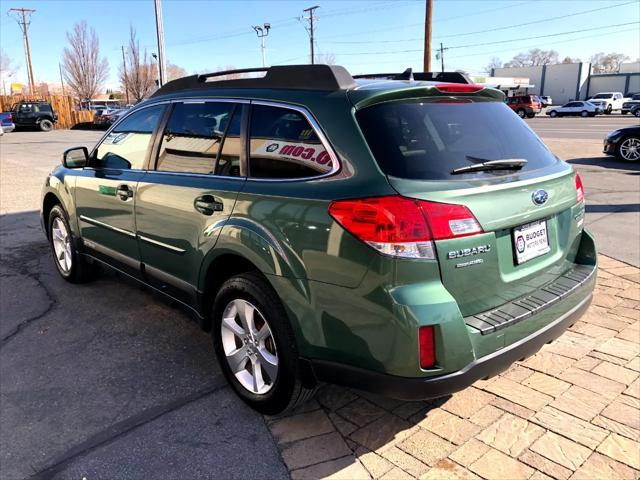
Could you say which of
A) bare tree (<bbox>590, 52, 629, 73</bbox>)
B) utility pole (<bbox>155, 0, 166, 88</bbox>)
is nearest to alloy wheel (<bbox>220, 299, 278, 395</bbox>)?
utility pole (<bbox>155, 0, 166, 88</bbox>)

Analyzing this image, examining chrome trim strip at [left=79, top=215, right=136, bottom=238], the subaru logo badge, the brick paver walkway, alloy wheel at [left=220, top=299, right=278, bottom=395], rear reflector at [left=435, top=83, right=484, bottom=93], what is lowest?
the brick paver walkway

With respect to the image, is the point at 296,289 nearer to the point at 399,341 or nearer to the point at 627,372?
the point at 399,341

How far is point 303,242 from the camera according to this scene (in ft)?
7.98

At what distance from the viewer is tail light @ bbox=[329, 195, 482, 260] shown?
219 cm

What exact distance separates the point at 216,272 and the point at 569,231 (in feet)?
6.70

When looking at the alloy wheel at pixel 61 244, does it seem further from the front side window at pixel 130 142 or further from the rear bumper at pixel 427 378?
the rear bumper at pixel 427 378

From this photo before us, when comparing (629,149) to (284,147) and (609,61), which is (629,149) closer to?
(284,147)

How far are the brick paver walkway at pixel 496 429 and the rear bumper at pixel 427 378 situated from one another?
18.1 inches

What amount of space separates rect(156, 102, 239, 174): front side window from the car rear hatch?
107 centimetres

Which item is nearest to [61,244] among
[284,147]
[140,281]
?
[140,281]

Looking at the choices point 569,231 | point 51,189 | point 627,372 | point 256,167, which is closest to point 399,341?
point 256,167

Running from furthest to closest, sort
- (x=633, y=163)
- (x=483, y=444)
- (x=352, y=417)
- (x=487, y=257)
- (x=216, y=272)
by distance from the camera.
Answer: (x=633, y=163) < (x=216, y=272) < (x=352, y=417) < (x=483, y=444) < (x=487, y=257)

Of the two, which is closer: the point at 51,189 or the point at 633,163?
the point at 51,189

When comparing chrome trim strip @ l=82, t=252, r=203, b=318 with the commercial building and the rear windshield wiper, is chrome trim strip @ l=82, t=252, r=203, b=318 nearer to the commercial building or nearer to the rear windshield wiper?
the rear windshield wiper
